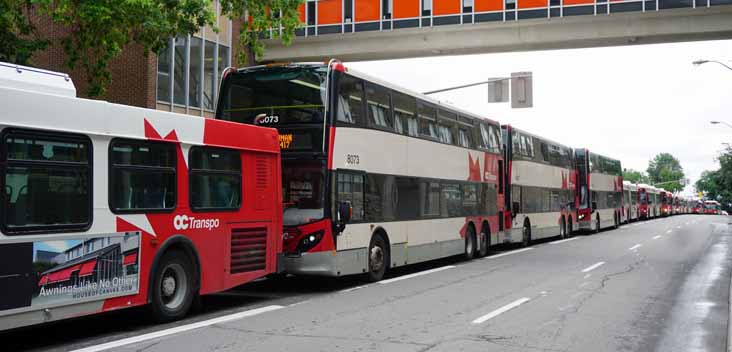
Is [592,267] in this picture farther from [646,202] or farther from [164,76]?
[646,202]

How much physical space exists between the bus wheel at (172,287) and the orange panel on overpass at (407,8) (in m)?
24.5

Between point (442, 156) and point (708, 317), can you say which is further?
point (442, 156)

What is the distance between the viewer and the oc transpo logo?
966 centimetres

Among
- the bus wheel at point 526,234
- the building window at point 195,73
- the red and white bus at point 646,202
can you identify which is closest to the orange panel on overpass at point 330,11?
the building window at point 195,73

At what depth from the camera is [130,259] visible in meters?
8.84

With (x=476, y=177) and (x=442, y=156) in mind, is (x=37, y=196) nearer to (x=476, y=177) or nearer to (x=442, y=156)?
(x=442, y=156)

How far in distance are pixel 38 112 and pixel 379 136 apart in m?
8.01

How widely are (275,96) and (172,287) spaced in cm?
482

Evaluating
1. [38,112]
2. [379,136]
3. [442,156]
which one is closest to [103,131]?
[38,112]

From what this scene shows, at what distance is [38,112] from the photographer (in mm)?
7727

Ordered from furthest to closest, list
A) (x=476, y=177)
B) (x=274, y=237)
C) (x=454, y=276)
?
(x=476, y=177) → (x=454, y=276) → (x=274, y=237)

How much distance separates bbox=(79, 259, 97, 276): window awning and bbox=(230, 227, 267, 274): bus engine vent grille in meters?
2.71

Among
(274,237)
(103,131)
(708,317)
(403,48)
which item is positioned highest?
(403,48)

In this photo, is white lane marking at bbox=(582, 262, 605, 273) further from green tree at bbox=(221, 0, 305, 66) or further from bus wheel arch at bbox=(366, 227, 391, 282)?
green tree at bbox=(221, 0, 305, 66)
